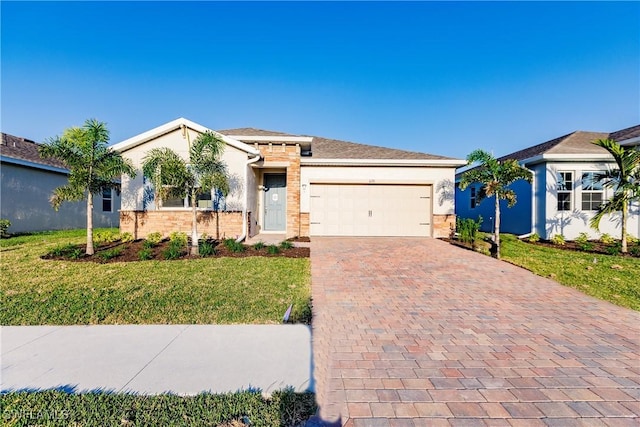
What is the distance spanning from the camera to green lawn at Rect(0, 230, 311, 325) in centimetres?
446

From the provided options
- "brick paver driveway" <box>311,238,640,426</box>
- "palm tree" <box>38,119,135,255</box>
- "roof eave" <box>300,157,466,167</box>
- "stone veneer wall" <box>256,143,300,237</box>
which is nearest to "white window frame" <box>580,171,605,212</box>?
"roof eave" <box>300,157,466,167</box>

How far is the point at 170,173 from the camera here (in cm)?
844

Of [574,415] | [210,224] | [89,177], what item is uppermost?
[89,177]

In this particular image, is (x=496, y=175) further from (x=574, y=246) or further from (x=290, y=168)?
(x=290, y=168)

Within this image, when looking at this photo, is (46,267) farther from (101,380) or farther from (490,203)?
→ (490,203)

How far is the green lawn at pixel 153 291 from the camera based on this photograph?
446cm

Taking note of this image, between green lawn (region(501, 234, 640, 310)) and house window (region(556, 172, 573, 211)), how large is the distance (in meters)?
3.21

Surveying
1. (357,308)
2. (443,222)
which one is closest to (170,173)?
(357,308)

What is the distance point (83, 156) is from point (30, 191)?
877 cm

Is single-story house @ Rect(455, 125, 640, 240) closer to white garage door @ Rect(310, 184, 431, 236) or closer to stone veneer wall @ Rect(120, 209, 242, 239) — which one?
white garage door @ Rect(310, 184, 431, 236)

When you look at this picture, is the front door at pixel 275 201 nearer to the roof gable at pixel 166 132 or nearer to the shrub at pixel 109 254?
the roof gable at pixel 166 132

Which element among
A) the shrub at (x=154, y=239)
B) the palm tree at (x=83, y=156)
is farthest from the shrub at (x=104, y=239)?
the palm tree at (x=83, y=156)

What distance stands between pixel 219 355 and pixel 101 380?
1059 millimetres

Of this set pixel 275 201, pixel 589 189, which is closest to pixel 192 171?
pixel 275 201
